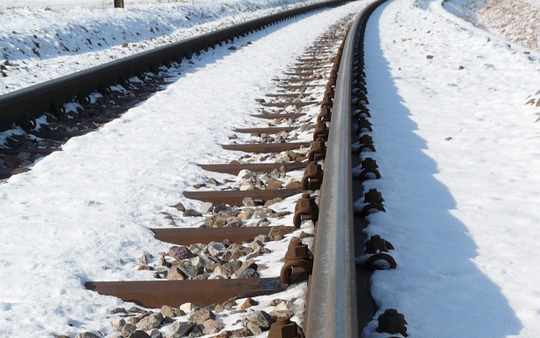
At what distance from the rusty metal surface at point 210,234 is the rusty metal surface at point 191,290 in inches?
23.0

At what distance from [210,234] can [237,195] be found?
0.65 m

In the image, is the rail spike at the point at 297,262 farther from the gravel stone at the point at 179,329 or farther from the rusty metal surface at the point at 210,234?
the rusty metal surface at the point at 210,234

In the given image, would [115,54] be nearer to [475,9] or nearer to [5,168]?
[5,168]

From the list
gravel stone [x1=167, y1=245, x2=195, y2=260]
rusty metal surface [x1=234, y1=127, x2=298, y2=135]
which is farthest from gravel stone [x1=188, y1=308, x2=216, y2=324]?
rusty metal surface [x1=234, y1=127, x2=298, y2=135]

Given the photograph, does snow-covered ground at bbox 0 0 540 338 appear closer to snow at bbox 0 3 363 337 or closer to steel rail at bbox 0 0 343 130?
snow at bbox 0 3 363 337

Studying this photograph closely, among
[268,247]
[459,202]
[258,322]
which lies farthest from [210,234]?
[459,202]

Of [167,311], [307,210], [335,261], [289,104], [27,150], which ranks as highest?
[335,261]

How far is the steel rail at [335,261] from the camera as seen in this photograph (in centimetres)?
208

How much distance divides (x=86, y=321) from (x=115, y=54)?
36.7ft

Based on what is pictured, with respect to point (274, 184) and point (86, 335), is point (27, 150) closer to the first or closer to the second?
point (274, 184)

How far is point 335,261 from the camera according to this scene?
251 cm

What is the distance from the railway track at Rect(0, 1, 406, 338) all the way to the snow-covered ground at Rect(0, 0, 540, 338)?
10cm

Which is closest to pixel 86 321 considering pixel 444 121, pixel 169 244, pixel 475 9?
pixel 169 244

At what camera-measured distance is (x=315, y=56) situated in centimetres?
1280
